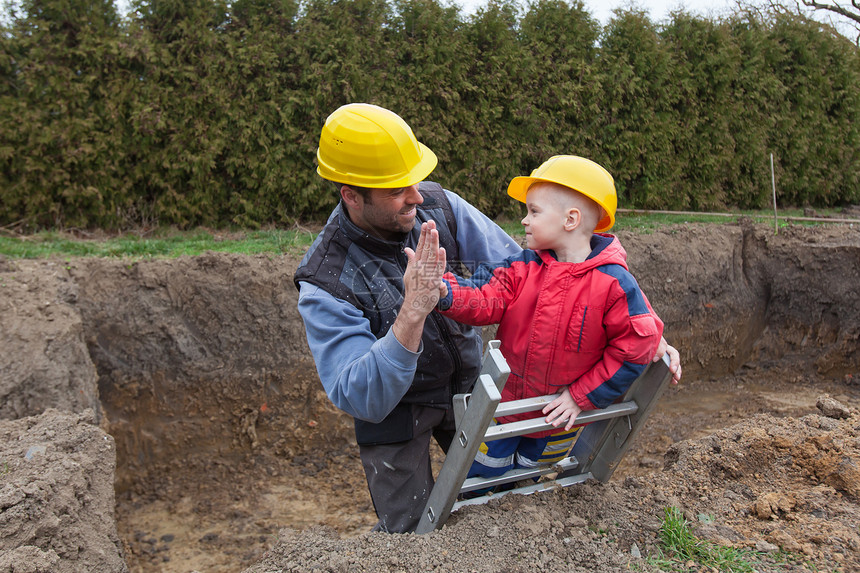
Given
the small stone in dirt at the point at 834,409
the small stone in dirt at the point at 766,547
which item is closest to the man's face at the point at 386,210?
the small stone in dirt at the point at 766,547

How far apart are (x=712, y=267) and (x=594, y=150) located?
276 cm

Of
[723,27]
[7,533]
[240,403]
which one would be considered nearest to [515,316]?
[7,533]

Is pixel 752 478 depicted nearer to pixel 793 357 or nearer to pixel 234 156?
pixel 793 357

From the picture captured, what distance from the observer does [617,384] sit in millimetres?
2309

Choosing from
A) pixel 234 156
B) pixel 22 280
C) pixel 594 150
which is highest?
pixel 594 150

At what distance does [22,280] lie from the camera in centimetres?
503

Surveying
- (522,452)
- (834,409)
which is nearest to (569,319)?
(522,452)

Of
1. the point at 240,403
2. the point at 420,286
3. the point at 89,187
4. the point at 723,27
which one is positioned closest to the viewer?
→ the point at 420,286

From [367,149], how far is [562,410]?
1.30 metres

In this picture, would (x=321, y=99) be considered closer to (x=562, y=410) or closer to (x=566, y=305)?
(x=566, y=305)

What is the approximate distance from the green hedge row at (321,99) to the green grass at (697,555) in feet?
20.7

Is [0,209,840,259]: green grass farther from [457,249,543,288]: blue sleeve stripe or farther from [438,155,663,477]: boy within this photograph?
[438,155,663,477]: boy

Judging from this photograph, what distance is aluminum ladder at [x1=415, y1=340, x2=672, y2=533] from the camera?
203cm

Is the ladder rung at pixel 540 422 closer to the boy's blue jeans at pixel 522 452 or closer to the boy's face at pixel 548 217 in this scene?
the boy's blue jeans at pixel 522 452
